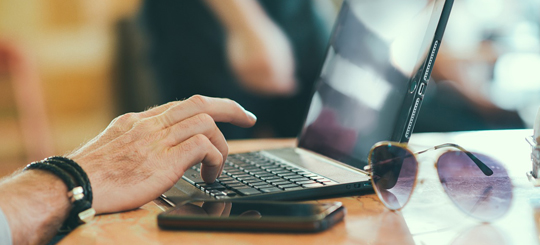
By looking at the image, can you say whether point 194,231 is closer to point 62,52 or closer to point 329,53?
point 329,53

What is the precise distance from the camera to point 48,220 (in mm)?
590

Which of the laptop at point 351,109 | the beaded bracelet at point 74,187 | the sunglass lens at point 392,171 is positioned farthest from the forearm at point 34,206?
the sunglass lens at point 392,171

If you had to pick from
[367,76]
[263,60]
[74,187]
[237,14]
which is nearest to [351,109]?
[367,76]

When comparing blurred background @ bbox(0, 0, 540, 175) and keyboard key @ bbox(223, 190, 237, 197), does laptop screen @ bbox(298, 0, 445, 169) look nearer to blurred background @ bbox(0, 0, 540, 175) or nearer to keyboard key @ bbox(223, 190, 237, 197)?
keyboard key @ bbox(223, 190, 237, 197)

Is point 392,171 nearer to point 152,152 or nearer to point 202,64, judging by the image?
point 152,152

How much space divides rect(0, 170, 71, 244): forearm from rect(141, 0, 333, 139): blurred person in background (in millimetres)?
1185

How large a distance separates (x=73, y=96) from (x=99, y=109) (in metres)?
0.19

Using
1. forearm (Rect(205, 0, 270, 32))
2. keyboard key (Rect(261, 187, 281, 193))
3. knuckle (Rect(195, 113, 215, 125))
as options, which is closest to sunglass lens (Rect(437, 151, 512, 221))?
keyboard key (Rect(261, 187, 281, 193))

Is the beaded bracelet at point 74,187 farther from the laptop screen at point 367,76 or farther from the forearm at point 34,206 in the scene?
the laptop screen at point 367,76

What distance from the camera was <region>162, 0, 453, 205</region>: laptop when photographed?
0.69 metres

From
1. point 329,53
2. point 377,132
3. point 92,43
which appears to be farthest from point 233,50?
point 92,43

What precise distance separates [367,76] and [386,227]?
0.41 metres

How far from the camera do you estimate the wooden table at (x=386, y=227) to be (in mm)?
483

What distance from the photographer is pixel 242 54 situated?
1917mm
